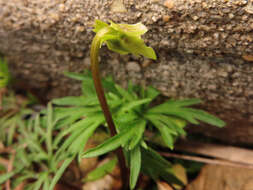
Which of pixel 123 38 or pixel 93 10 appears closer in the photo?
pixel 123 38

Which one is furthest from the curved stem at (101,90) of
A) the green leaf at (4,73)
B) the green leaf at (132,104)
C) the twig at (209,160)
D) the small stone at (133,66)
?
the green leaf at (4,73)

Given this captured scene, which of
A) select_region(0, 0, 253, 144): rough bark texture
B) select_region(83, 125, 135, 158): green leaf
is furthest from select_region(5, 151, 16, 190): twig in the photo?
select_region(83, 125, 135, 158): green leaf

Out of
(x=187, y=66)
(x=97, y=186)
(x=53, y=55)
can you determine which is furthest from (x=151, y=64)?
(x=97, y=186)

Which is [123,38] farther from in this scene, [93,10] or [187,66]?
[187,66]

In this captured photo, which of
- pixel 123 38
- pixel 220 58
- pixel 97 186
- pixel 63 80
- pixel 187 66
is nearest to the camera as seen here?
pixel 123 38

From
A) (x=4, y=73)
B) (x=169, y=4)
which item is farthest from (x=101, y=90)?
(x=4, y=73)

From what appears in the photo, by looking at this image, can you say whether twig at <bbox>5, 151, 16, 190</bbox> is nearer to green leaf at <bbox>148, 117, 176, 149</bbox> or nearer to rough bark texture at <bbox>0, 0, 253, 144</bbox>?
rough bark texture at <bbox>0, 0, 253, 144</bbox>
